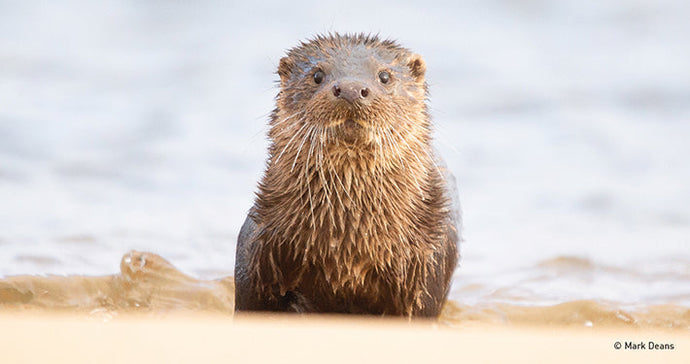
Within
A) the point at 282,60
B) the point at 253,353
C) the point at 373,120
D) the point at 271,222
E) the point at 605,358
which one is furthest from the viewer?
the point at 282,60

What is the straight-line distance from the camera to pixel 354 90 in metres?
3.25

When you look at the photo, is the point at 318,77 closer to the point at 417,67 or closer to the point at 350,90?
the point at 350,90

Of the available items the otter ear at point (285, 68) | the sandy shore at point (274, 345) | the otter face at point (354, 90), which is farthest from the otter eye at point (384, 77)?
the sandy shore at point (274, 345)

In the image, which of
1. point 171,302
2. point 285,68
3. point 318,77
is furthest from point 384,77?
point 171,302

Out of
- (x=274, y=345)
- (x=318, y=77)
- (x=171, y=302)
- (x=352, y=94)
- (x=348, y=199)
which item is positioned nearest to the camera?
(x=274, y=345)

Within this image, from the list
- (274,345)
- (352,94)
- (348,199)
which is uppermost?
(352,94)

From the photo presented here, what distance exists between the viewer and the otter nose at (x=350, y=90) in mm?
3242

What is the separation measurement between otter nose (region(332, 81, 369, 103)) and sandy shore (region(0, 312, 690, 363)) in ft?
4.07

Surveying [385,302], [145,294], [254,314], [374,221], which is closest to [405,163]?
[374,221]

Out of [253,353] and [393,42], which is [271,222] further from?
[253,353]

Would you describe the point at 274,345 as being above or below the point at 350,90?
below

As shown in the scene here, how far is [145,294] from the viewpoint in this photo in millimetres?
5648

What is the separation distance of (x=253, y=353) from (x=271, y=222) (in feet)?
5.49

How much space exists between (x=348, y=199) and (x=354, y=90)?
479 mm
